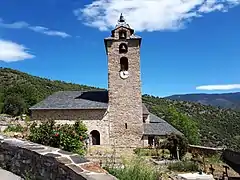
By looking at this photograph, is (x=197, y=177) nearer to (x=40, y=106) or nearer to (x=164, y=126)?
(x=164, y=126)

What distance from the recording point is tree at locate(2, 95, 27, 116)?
44.2 meters

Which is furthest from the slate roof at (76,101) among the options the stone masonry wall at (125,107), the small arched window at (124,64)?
the small arched window at (124,64)

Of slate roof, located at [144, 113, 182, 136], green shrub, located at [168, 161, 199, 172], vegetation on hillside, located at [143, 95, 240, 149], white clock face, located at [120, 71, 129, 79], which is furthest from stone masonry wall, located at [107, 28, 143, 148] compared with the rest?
vegetation on hillside, located at [143, 95, 240, 149]

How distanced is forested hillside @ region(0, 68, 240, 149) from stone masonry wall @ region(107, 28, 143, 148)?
1349 centimetres

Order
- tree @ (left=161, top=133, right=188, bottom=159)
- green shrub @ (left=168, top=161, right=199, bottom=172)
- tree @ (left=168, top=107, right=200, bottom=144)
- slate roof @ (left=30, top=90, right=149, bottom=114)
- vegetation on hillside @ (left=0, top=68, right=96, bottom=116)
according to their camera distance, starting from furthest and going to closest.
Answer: vegetation on hillside @ (left=0, top=68, right=96, bottom=116) < tree @ (left=168, top=107, right=200, bottom=144) < slate roof @ (left=30, top=90, right=149, bottom=114) < tree @ (left=161, top=133, right=188, bottom=159) < green shrub @ (left=168, top=161, right=199, bottom=172)

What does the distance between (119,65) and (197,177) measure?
18816mm

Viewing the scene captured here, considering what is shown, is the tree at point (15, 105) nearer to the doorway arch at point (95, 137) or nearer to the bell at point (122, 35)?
the doorway arch at point (95, 137)

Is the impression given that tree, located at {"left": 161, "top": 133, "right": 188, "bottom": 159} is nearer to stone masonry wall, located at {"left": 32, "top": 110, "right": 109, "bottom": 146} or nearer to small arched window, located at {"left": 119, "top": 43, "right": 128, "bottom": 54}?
stone masonry wall, located at {"left": 32, "top": 110, "right": 109, "bottom": 146}

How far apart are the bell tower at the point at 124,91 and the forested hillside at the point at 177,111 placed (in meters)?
13.6

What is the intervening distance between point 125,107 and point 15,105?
2342 cm

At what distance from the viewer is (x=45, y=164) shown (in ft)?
14.5

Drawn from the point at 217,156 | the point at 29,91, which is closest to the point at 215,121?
the point at 29,91

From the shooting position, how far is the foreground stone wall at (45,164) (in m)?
3.65

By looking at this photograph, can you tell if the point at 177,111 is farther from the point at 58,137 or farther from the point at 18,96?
the point at 58,137
